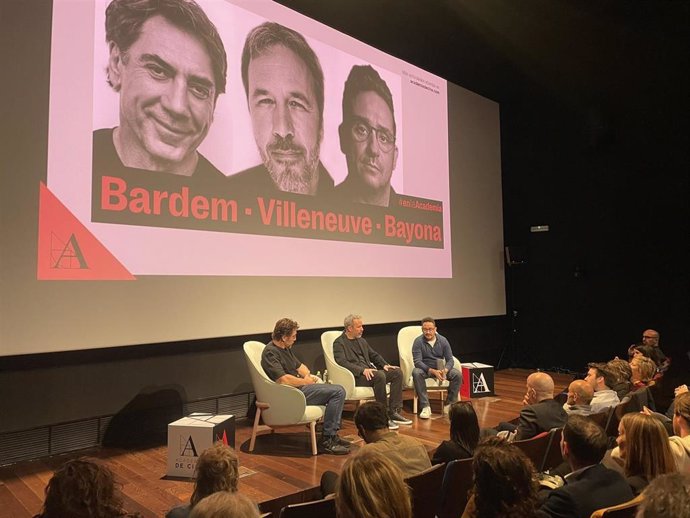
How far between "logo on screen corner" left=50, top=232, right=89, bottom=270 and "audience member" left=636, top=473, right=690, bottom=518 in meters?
3.69

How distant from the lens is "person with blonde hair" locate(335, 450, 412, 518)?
4.69 ft

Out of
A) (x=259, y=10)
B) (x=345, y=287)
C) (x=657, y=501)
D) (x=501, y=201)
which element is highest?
(x=259, y=10)

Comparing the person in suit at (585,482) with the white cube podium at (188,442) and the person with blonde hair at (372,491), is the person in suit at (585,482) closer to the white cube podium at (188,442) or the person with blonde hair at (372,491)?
the person with blonde hair at (372,491)

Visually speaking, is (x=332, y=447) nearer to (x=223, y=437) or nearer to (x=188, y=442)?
(x=223, y=437)

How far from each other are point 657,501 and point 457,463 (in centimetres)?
103

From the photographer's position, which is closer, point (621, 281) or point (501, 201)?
point (621, 281)

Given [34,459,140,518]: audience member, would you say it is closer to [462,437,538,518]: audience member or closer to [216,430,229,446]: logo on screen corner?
[462,437,538,518]: audience member

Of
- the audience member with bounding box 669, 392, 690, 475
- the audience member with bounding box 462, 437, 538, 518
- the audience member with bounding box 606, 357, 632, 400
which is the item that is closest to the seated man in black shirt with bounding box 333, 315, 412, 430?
the audience member with bounding box 606, 357, 632, 400

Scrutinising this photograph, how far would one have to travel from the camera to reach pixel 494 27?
Answer: 6156 millimetres

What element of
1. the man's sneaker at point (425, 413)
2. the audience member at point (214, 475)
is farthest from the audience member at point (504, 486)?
the man's sneaker at point (425, 413)

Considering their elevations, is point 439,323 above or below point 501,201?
below

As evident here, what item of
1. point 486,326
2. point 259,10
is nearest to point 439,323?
point 486,326

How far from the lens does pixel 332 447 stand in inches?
158

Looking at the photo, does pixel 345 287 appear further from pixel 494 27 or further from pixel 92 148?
pixel 494 27
